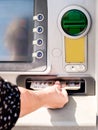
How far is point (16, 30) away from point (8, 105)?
1.74ft

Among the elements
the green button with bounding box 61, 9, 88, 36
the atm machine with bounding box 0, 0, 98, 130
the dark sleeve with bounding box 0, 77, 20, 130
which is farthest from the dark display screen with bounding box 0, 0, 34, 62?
the dark sleeve with bounding box 0, 77, 20, 130

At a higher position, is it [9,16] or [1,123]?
[9,16]

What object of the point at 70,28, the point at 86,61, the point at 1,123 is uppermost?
the point at 70,28

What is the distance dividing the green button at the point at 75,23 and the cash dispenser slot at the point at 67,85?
187 millimetres

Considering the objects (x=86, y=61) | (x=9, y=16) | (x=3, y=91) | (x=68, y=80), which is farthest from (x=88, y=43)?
(x=3, y=91)

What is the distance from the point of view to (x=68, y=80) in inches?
63.9

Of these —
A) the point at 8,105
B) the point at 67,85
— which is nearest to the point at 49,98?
the point at 67,85

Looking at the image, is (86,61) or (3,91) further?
(86,61)

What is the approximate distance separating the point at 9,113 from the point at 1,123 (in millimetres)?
35

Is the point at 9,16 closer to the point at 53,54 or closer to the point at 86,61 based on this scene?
the point at 53,54

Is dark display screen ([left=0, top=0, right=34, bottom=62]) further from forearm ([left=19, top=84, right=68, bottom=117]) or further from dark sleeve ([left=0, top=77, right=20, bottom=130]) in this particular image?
dark sleeve ([left=0, top=77, right=20, bottom=130])

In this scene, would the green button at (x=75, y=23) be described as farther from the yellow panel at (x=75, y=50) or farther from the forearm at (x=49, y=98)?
the forearm at (x=49, y=98)

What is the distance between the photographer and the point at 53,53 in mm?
1594

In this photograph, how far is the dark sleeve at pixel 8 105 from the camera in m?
1.15
